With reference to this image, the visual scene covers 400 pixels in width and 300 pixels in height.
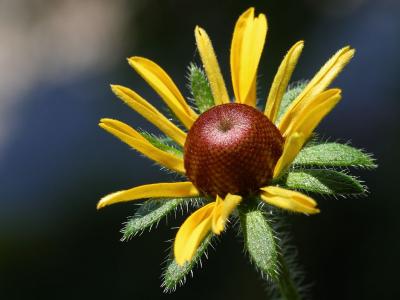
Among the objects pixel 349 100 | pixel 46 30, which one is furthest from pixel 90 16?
pixel 349 100

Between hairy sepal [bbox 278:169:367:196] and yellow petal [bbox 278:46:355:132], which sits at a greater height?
yellow petal [bbox 278:46:355:132]

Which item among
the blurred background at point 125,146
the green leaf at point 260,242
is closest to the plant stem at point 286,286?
the green leaf at point 260,242

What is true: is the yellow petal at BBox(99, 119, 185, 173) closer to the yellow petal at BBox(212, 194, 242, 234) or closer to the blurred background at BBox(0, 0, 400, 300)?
the yellow petal at BBox(212, 194, 242, 234)

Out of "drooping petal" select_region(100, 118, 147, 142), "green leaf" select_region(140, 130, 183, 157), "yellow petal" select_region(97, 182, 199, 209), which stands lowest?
"yellow petal" select_region(97, 182, 199, 209)

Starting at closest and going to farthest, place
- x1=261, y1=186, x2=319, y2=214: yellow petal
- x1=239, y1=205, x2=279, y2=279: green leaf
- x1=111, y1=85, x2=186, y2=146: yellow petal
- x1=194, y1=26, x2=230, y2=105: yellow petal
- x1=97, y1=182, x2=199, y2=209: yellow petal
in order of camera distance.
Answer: x1=261, y1=186, x2=319, y2=214: yellow petal → x1=239, y1=205, x2=279, y2=279: green leaf → x1=97, y1=182, x2=199, y2=209: yellow petal → x1=111, y1=85, x2=186, y2=146: yellow petal → x1=194, y1=26, x2=230, y2=105: yellow petal

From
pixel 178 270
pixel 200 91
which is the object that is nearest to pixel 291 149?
pixel 178 270

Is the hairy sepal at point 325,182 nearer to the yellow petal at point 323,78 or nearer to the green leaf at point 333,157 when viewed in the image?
the green leaf at point 333,157

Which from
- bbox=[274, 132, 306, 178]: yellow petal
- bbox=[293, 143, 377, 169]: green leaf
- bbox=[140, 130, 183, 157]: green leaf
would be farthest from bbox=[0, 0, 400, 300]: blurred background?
bbox=[274, 132, 306, 178]: yellow petal
